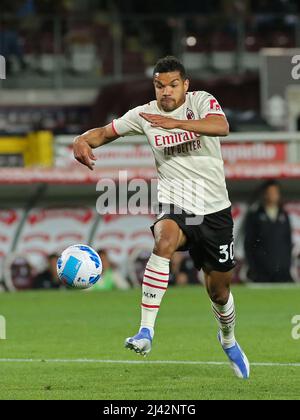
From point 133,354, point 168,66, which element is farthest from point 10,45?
point 168,66

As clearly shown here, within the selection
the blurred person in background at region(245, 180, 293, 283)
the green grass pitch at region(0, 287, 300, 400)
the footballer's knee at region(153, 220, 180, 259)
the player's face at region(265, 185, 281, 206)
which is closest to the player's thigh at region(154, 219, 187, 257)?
the footballer's knee at region(153, 220, 180, 259)

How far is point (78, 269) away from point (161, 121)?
4.83ft

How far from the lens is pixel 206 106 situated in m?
10.2

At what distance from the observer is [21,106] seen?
29344 millimetres

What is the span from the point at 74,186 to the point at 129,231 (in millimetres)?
1396

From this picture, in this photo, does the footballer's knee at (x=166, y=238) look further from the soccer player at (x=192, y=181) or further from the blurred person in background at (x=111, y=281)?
the blurred person in background at (x=111, y=281)

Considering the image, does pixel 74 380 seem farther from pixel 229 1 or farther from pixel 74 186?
pixel 229 1

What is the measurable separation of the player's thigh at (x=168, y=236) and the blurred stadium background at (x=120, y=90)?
40.8 ft

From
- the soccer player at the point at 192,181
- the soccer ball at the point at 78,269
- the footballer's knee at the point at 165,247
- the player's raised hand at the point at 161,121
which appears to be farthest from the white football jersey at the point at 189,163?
the soccer ball at the point at 78,269

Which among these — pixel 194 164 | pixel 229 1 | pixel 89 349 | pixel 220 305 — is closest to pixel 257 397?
pixel 220 305

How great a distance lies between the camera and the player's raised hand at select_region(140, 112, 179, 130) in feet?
31.4

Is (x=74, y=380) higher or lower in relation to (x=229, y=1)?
lower

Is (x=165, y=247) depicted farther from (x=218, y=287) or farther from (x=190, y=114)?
(x=190, y=114)
